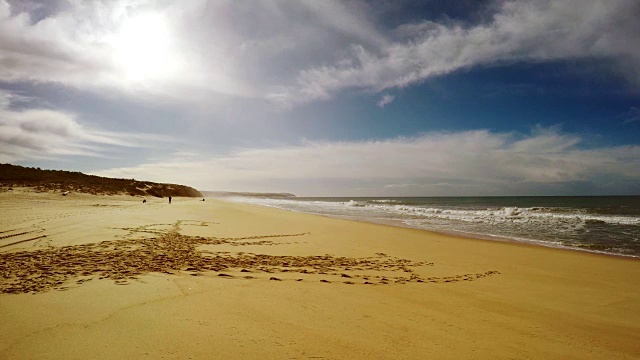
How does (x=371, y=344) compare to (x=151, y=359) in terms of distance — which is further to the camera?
(x=371, y=344)

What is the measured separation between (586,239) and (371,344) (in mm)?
16953

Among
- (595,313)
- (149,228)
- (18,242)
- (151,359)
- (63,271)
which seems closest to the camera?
(151,359)

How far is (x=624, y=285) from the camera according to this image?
7180mm

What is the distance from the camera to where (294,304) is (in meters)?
4.59

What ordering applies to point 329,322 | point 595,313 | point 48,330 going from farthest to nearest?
point 595,313 < point 329,322 < point 48,330

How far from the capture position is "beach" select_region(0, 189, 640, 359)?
3305 mm

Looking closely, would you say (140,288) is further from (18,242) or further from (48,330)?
(18,242)

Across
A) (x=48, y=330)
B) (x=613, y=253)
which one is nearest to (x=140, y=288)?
(x=48, y=330)

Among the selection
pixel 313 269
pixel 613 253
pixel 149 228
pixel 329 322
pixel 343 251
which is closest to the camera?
pixel 329 322

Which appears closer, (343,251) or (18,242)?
(18,242)

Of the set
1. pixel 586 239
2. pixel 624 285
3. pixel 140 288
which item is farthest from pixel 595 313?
pixel 586 239

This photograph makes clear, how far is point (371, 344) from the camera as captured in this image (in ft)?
11.3

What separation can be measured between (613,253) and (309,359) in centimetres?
1426

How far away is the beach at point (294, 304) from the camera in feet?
10.8
